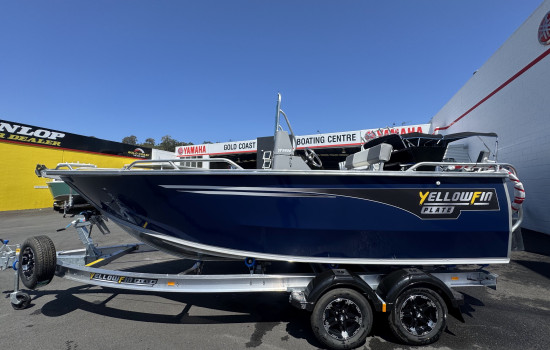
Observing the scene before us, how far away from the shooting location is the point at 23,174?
1470cm

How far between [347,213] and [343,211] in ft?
0.15

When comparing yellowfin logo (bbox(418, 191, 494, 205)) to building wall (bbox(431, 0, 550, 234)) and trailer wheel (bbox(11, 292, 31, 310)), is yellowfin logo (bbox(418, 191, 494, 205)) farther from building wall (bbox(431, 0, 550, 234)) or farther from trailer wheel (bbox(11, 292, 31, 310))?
building wall (bbox(431, 0, 550, 234))

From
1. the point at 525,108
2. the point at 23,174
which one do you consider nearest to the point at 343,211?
the point at 525,108

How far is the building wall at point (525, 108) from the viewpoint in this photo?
23.9 feet

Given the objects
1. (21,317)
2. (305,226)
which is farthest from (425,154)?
(21,317)

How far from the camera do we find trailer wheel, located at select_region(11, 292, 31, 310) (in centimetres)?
326

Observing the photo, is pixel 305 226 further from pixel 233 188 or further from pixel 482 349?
pixel 482 349

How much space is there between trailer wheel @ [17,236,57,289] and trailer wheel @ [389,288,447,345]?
375cm

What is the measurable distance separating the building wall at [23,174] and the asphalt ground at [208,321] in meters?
13.6

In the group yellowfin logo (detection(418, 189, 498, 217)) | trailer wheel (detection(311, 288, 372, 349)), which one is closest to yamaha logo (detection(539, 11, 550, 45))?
yellowfin logo (detection(418, 189, 498, 217))

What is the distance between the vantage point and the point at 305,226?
8.96 feet

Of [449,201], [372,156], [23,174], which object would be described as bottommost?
[449,201]

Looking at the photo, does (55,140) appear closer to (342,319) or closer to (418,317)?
(342,319)

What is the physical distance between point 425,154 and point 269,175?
2.19 meters
